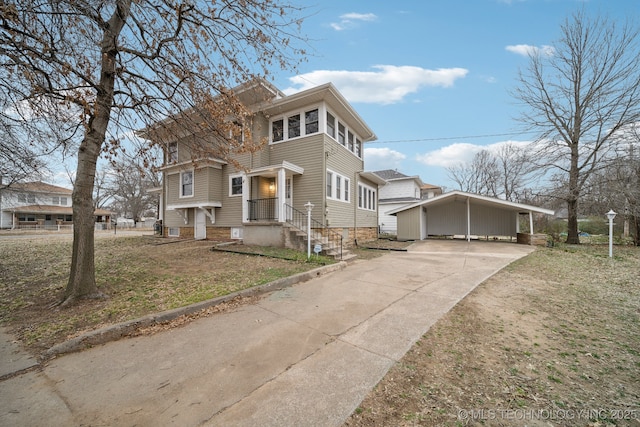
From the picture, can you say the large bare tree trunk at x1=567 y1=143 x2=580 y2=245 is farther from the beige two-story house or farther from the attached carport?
the beige two-story house

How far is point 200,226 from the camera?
1402 cm

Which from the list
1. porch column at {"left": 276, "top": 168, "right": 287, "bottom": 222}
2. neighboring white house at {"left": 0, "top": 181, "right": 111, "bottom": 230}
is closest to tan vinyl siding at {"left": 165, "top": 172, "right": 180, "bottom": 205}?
porch column at {"left": 276, "top": 168, "right": 287, "bottom": 222}

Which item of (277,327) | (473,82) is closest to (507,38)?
(473,82)

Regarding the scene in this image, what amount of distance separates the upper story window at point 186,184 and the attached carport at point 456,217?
12.8 m

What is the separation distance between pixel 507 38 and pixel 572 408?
514 inches

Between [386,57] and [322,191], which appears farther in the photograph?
[322,191]

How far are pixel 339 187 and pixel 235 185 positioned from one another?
5374 mm

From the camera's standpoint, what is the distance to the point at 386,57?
941cm

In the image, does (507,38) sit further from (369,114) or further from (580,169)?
(580,169)

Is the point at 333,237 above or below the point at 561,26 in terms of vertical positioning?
below

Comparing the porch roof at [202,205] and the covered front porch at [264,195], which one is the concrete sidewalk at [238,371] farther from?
the porch roof at [202,205]

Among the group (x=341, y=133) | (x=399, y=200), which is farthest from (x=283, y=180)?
(x=399, y=200)

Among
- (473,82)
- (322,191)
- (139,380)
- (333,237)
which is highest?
(473,82)

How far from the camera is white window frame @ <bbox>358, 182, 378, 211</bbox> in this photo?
15508mm
